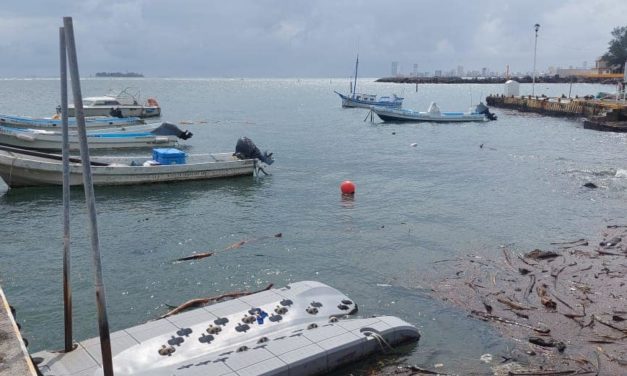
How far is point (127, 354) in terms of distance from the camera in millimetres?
10469

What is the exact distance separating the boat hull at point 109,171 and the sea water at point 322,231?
494 millimetres

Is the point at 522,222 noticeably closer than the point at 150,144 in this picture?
Yes

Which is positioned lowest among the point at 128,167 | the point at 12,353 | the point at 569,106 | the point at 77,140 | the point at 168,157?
the point at 12,353

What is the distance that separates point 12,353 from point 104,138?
37.4 m

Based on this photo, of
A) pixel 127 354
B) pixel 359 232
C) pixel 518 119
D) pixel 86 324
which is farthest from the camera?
pixel 518 119

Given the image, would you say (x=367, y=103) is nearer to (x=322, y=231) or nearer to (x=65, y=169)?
(x=322, y=231)

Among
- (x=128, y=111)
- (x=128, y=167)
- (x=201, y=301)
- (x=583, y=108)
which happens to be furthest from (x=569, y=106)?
(x=201, y=301)

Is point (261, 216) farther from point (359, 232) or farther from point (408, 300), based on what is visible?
point (408, 300)

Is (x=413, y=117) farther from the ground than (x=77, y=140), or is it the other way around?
(x=413, y=117)

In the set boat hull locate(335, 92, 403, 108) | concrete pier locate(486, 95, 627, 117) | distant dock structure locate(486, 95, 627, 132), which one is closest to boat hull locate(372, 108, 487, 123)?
distant dock structure locate(486, 95, 627, 132)

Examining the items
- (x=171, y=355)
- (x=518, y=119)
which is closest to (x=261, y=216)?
(x=171, y=355)

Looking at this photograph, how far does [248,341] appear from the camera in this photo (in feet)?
37.2

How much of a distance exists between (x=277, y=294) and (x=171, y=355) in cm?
370

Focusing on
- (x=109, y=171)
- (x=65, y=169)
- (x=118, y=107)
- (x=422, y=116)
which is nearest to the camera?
(x=65, y=169)
